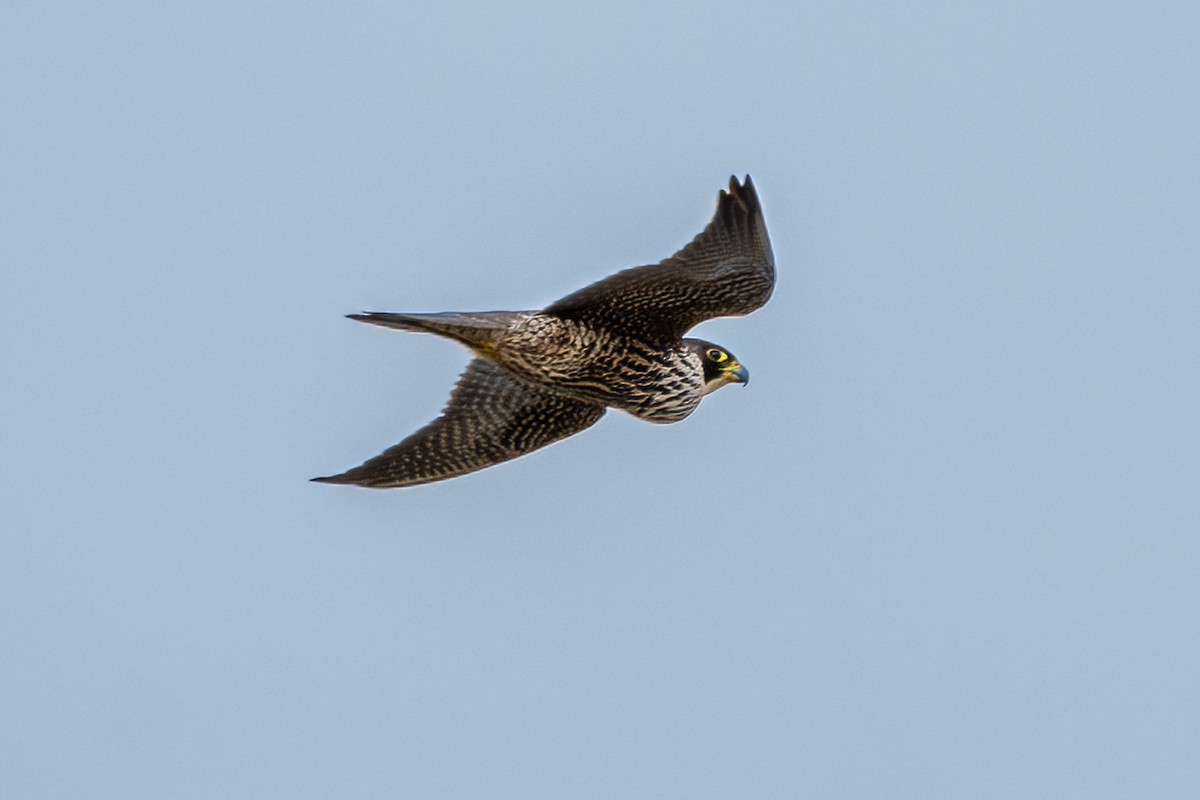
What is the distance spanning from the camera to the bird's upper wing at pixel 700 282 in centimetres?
1355

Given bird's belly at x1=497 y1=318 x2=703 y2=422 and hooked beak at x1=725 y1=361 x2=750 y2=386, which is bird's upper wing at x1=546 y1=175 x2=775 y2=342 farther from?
hooked beak at x1=725 y1=361 x2=750 y2=386

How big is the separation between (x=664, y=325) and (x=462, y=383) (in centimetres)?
209

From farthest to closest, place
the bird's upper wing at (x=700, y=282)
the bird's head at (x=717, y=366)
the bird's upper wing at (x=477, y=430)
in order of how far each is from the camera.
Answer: the bird's upper wing at (x=477, y=430) → the bird's head at (x=717, y=366) → the bird's upper wing at (x=700, y=282)

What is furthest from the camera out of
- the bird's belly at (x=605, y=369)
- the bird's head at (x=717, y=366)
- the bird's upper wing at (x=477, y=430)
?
the bird's upper wing at (x=477, y=430)

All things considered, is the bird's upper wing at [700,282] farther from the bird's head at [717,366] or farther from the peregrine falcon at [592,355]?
the bird's head at [717,366]

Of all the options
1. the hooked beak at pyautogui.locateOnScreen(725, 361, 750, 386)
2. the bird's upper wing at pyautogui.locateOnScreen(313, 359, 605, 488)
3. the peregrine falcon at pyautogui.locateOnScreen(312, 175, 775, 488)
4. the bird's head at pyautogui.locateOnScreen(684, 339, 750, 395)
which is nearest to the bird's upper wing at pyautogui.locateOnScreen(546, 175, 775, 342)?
the peregrine falcon at pyautogui.locateOnScreen(312, 175, 775, 488)

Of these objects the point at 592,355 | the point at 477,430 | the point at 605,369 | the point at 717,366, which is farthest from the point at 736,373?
the point at 477,430

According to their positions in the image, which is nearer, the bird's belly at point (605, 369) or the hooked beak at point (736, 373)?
the bird's belly at point (605, 369)

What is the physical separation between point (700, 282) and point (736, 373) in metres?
1.26

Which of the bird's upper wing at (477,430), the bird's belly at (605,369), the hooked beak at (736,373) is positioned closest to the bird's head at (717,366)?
the hooked beak at (736,373)

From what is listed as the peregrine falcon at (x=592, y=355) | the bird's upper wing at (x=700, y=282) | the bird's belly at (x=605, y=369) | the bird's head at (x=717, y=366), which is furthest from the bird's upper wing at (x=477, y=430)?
the bird's upper wing at (x=700, y=282)

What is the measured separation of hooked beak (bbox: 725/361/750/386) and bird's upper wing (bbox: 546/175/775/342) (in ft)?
2.53

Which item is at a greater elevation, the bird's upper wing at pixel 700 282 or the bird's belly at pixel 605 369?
the bird's upper wing at pixel 700 282

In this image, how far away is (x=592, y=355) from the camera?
46.7 feet
